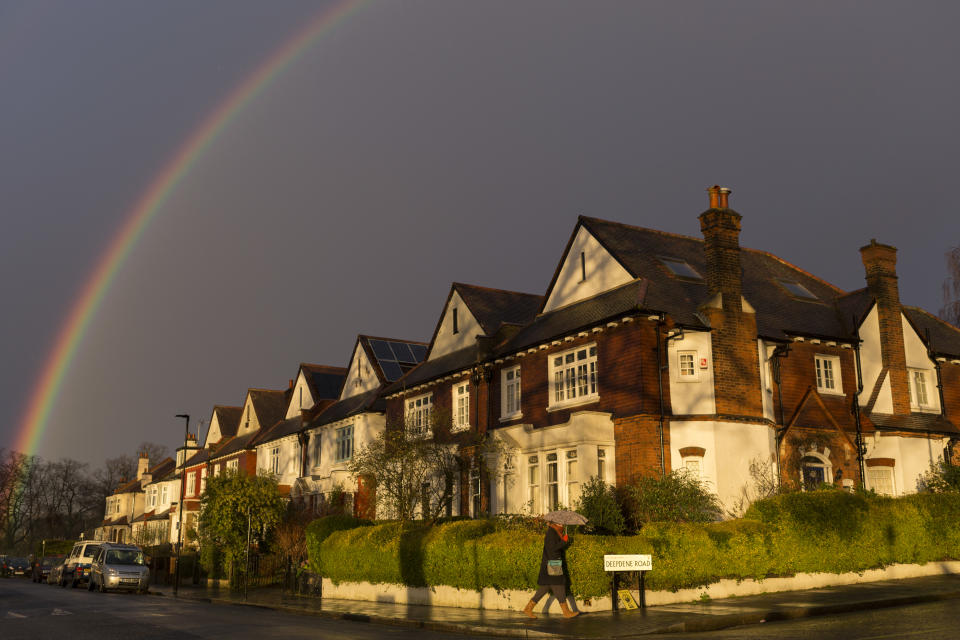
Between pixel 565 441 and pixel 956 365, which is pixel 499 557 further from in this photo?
pixel 956 365

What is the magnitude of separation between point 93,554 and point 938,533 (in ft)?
111

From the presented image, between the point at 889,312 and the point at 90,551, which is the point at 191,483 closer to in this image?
the point at 90,551

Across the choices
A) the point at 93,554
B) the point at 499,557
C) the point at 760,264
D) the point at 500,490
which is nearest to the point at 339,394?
the point at 93,554

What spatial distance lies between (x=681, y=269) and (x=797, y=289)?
246 inches

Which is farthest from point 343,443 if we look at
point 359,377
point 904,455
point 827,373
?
point 904,455

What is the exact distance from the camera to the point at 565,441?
26.9 metres

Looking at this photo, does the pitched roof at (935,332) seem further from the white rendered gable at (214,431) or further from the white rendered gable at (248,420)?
the white rendered gable at (214,431)

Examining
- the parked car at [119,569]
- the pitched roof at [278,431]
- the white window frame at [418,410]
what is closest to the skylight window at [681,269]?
the white window frame at [418,410]

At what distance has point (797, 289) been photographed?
34.5 meters

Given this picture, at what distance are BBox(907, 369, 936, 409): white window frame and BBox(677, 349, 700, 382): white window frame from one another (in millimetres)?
11078

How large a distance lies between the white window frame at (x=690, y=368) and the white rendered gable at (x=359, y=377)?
67.5ft

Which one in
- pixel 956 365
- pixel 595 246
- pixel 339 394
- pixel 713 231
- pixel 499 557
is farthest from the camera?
pixel 339 394

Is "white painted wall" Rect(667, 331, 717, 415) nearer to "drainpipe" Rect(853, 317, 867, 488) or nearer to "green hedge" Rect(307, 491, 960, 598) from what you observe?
"green hedge" Rect(307, 491, 960, 598)

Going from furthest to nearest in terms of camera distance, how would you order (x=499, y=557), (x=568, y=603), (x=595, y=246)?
(x=595, y=246) → (x=499, y=557) → (x=568, y=603)
